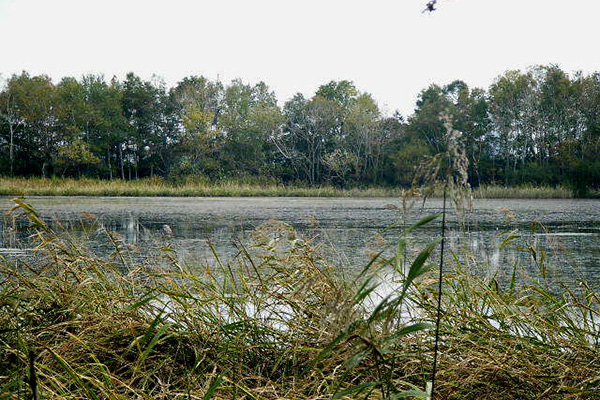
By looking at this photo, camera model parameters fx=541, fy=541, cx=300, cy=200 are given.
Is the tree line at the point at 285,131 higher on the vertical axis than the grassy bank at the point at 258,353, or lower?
higher

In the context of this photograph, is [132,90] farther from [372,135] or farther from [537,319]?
[537,319]

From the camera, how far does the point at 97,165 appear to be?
3659 cm

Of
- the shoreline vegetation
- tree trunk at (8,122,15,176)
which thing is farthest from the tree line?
the shoreline vegetation

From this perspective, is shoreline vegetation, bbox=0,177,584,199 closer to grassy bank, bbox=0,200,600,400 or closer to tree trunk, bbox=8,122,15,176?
tree trunk, bbox=8,122,15,176

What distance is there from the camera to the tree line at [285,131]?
30.6 meters

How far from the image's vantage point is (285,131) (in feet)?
121

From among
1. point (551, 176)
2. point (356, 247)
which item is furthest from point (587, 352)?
point (551, 176)

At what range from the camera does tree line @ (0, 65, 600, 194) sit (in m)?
30.6

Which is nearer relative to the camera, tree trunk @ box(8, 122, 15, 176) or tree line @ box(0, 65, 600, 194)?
tree line @ box(0, 65, 600, 194)

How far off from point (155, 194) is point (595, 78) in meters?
25.4

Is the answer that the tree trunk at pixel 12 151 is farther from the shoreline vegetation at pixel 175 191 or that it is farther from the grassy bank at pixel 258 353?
the grassy bank at pixel 258 353

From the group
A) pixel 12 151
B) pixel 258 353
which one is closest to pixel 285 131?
pixel 12 151

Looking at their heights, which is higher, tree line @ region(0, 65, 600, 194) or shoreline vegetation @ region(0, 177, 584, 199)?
tree line @ region(0, 65, 600, 194)

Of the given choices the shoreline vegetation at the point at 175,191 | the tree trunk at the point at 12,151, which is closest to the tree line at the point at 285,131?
the tree trunk at the point at 12,151
